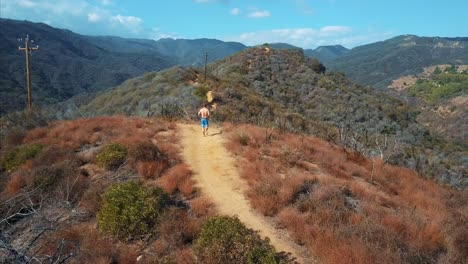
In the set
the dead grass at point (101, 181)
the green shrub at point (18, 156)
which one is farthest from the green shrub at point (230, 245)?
the green shrub at point (18, 156)

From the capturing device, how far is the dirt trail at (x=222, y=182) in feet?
30.6

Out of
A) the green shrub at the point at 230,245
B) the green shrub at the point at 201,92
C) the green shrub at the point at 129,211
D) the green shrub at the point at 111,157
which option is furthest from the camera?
the green shrub at the point at 201,92

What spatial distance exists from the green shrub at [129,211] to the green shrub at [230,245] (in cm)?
144

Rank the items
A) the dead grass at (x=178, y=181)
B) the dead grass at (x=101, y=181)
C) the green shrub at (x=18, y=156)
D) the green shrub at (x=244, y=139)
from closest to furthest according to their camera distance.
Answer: the dead grass at (x=101, y=181), the dead grass at (x=178, y=181), the green shrub at (x=18, y=156), the green shrub at (x=244, y=139)

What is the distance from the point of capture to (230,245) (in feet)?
26.2

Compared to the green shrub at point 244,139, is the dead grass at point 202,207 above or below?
below

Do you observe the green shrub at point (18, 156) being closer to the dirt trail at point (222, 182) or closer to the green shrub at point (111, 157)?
the green shrub at point (111, 157)

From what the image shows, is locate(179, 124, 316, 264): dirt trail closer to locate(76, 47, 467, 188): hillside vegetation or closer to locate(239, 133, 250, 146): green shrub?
locate(239, 133, 250, 146): green shrub

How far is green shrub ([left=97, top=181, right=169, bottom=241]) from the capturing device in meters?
9.09

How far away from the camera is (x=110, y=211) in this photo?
369 inches

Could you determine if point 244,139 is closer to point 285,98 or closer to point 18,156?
point 18,156

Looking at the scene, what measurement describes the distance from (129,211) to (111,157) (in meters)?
4.25

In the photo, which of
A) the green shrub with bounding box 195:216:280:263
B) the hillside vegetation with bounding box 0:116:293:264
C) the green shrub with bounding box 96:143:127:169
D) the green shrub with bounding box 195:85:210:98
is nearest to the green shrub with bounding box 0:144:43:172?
the hillside vegetation with bounding box 0:116:293:264

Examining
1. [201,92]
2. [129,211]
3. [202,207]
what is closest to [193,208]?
[202,207]
